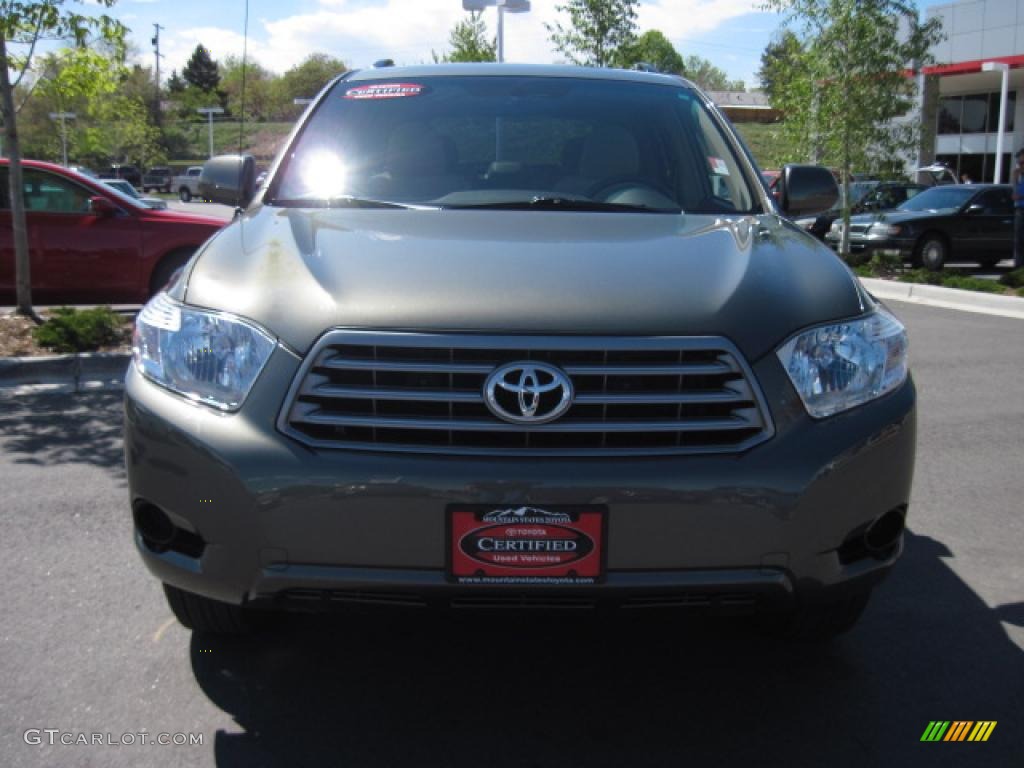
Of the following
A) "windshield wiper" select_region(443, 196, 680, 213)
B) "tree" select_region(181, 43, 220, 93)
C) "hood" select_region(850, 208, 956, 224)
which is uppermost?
"tree" select_region(181, 43, 220, 93)

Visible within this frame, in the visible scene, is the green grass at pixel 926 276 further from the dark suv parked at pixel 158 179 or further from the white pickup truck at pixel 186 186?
the dark suv parked at pixel 158 179

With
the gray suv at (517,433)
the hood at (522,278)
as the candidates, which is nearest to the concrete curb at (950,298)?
the hood at (522,278)

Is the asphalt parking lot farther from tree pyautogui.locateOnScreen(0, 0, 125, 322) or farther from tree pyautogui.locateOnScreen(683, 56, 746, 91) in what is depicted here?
tree pyautogui.locateOnScreen(683, 56, 746, 91)

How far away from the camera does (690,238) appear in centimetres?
293

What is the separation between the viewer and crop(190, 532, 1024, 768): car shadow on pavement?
8.49 feet

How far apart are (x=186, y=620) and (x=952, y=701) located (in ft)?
6.99

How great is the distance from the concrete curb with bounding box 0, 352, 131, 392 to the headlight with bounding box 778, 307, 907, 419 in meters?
5.74

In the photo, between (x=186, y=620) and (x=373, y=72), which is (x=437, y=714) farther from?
(x=373, y=72)

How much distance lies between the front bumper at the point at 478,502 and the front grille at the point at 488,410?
4cm

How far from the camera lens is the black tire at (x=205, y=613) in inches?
112

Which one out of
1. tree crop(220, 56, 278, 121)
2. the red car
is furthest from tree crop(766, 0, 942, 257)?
the red car

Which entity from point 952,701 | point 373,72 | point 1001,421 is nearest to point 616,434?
point 952,701

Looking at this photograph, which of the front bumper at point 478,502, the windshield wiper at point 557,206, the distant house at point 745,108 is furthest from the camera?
the distant house at point 745,108

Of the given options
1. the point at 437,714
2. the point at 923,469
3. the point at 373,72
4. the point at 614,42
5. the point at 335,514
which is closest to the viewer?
the point at 335,514
